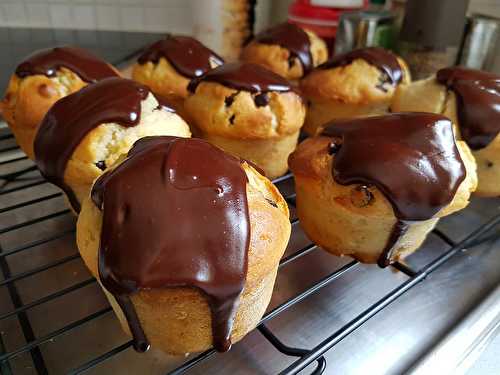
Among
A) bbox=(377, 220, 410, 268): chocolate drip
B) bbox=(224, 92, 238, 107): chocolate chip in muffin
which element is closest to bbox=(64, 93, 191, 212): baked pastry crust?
bbox=(224, 92, 238, 107): chocolate chip in muffin

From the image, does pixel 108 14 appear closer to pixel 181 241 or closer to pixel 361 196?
pixel 361 196

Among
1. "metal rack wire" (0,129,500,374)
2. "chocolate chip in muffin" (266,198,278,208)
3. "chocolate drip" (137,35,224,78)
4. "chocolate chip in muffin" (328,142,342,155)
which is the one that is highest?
"chocolate drip" (137,35,224,78)

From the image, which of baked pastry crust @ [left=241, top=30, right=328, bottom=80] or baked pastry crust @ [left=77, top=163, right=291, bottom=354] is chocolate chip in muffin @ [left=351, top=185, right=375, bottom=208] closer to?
baked pastry crust @ [left=77, top=163, right=291, bottom=354]

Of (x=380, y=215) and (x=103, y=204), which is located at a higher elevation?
(x=103, y=204)

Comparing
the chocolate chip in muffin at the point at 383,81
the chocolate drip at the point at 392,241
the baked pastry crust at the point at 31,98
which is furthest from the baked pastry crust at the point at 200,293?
the chocolate chip in muffin at the point at 383,81

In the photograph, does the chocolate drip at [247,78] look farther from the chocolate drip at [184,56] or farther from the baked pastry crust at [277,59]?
the baked pastry crust at [277,59]

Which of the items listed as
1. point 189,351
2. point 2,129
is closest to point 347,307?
point 189,351

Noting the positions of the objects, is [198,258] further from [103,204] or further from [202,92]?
[202,92]
